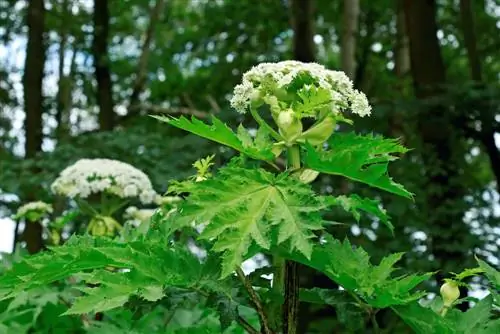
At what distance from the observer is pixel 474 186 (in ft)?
26.6

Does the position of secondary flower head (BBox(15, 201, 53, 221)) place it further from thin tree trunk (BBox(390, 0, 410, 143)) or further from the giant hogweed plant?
thin tree trunk (BBox(390, 0, 410, 143))

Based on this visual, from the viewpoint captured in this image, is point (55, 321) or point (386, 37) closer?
point (55, 321)

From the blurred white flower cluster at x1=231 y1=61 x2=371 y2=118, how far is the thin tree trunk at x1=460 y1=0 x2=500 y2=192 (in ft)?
18.3

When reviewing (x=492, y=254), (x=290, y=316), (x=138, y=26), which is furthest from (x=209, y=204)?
(x=138, y=26)

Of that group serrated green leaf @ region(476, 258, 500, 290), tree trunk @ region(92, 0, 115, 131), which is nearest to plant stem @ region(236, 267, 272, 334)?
serrated green leaf @ region(476, 258, 500, 290)

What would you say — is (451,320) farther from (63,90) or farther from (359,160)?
(63,90)

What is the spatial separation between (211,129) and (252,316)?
143 centimetres

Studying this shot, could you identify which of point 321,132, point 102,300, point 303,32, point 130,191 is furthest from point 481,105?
point 102,300

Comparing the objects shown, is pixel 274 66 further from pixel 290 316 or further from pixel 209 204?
pixel 290 316

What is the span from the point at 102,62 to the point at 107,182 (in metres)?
8.18

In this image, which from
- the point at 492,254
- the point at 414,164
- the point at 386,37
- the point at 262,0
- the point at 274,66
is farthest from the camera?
the point at 386,37

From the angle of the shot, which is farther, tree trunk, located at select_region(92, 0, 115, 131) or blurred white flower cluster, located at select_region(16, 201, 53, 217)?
tree trunk, located at select_region(92, 0, 115, 131)

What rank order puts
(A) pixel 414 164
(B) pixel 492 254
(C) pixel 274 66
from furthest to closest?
(A) pixel 414 164, (B) pixel 492 254, (C) pixel 274 66

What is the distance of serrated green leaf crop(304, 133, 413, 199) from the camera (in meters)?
1.65
